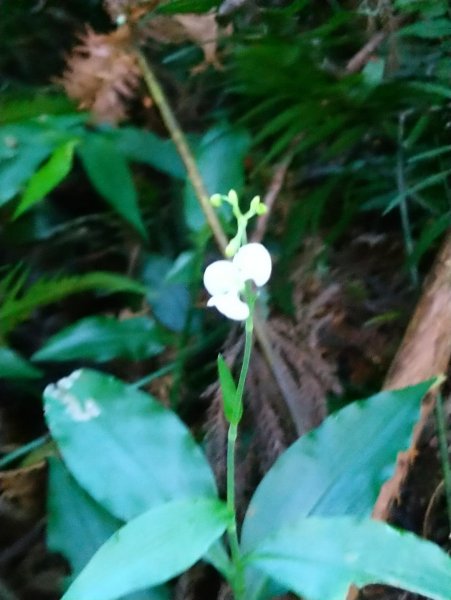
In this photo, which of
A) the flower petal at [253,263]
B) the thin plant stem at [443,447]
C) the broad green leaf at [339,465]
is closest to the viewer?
the flower petal at [253,263]

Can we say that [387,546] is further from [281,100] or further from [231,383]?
[281,100]

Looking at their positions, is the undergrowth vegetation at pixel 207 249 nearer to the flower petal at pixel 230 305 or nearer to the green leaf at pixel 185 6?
the green leaf at pixel 185 6

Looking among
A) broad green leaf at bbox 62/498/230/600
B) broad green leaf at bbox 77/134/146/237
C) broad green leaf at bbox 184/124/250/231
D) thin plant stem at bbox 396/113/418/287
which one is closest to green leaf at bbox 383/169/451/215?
thin plant stem at bbox 396/113/418/287

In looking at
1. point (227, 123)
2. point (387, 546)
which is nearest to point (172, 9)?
point (227, 123)

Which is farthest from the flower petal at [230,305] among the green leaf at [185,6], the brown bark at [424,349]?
the green leaf at [185,6]

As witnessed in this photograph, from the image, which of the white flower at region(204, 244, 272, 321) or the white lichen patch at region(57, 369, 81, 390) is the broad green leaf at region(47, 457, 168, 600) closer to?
the white lichen patch at region(57, 369, 81, 390)

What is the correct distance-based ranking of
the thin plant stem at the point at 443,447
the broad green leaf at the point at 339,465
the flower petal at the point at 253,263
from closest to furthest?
the flower petal at the point at 253,263
the broad green leaf at the point at 339,465
the thin plant stem at the point at 443,447

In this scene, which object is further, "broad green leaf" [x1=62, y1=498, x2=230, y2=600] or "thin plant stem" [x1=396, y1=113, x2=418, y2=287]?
"thin plant stem" [x1=396, y1=113, x2=418, y2=287]
